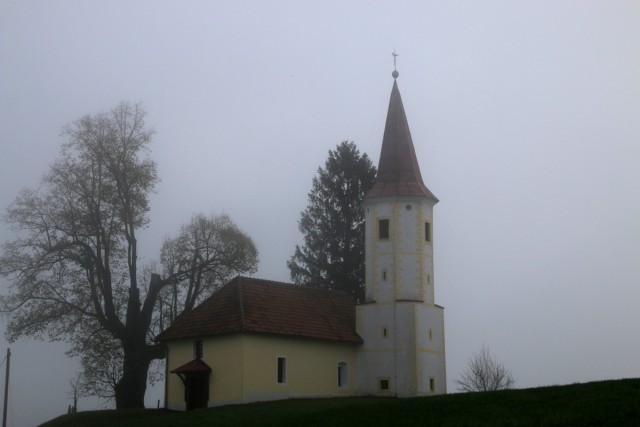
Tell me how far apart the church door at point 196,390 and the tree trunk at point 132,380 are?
17.6 feet

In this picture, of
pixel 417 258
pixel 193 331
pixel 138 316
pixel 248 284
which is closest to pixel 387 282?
pixel 417 258

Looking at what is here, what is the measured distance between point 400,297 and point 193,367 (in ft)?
36.8

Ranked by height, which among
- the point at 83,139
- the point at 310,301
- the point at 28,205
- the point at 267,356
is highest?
Result: the point at 83,139

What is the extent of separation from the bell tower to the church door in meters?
8.36

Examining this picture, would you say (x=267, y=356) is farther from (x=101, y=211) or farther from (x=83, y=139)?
(x=83, y=139)

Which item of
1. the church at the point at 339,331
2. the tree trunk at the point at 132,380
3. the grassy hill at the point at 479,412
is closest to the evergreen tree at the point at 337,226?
the church at the point at 339,331

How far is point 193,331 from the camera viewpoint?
44.2m

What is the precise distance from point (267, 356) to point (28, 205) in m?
15.5

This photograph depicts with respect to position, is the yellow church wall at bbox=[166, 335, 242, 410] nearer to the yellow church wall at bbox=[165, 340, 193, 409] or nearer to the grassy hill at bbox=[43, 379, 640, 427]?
the yellow church wall at bbox=[165, 340, 193, 409]

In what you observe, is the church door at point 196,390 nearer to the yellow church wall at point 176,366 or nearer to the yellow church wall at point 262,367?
the yellow church wall at point 262,367

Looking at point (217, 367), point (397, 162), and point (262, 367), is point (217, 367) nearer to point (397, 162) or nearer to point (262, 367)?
point (262, 367)

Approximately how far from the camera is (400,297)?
1839 inches

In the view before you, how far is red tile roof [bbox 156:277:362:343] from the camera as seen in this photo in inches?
1700

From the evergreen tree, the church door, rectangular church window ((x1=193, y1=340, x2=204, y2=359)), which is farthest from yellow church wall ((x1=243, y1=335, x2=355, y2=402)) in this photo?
the evergreen tree
